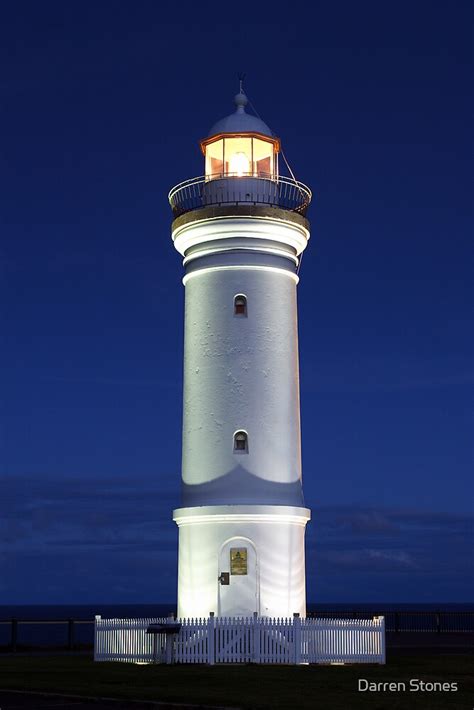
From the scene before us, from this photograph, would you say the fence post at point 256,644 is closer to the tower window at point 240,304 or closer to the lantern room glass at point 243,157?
the tower window at point 240,304

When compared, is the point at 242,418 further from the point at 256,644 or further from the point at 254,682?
the point at 254,682

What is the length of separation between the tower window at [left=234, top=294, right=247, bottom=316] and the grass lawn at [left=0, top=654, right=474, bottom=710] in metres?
9.13

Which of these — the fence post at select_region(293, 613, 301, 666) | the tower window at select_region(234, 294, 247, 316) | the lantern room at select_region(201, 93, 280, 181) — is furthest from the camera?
the lantern room at select_region(201, 93, 280, 181)

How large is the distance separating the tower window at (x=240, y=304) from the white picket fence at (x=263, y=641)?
26.2 feet

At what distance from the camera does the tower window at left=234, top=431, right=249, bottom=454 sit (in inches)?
1088

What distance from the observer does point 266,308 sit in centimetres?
2847

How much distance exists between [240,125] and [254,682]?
49.7 ft

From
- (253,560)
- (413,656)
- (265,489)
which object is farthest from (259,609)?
(413,656)

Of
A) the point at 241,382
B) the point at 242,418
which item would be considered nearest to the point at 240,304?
the point at 241,382

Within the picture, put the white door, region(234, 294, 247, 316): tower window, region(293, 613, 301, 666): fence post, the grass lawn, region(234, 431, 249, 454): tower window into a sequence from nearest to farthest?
the grass lawn
region(293, 613, 301, 666): fence post
the white door
region(234, 431, 249, 454): tower window
region(234, 294, 247, 316): tower window

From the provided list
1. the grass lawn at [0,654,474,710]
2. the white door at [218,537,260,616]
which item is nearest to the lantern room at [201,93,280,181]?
the white door at [218,537,260,616]

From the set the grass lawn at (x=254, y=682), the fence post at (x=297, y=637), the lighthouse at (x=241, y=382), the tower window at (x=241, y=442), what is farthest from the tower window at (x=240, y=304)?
the grass lawn at (x=254, y=682)

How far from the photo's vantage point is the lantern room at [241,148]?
29172 millimetres

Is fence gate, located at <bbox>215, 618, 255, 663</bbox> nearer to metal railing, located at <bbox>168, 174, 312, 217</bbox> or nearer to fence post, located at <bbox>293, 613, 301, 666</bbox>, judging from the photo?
fence post, located at <bbox>293, 613, 301, 666</bbox>
